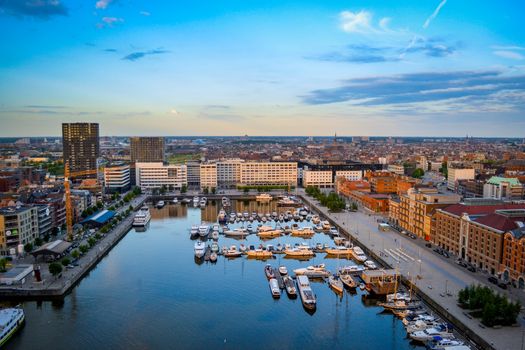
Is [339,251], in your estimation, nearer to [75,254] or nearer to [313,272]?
[313,272]

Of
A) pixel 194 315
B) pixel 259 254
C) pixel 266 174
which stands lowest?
pixel 194 315

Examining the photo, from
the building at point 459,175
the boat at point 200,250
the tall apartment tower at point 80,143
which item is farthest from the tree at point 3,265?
the tall apartment tower at point 80,143

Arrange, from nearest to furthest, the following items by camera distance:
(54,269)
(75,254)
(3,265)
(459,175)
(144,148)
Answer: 1. (54,269)
2. (3,265)
3. (75,254)
4. (459,175)
5. (144,148)

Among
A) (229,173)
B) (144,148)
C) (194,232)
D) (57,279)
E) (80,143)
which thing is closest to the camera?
(57,279)

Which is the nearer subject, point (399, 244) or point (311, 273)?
point (311, 273)

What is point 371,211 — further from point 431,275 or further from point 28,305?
point 28,305

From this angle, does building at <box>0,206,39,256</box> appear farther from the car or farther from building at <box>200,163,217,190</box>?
building at <box>200,163,217,190</box>

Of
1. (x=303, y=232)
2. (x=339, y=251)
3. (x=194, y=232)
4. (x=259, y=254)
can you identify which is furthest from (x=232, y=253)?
(x=303, y=232)

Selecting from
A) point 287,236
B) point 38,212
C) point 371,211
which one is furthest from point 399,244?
point 38,212
